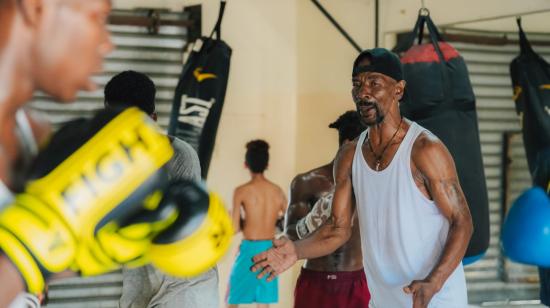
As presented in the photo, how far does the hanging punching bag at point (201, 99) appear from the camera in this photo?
4.76 m

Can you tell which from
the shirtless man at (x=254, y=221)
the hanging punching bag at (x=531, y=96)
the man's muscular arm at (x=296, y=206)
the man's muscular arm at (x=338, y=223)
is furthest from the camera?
the shirtless man at (x=254, y=221)

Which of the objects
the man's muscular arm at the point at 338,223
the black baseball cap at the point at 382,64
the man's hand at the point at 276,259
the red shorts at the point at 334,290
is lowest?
the red shorts at the point at 334,290

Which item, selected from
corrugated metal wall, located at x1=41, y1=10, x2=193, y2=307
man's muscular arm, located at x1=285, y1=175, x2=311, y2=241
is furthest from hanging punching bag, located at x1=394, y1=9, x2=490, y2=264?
corrugated metal wall, located at x1=41, y1=10, x2=193, y2=307

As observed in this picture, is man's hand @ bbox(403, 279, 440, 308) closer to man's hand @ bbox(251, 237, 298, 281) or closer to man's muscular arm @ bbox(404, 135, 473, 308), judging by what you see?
man's muscular arm @ bbox(404, 135, 473, 308)

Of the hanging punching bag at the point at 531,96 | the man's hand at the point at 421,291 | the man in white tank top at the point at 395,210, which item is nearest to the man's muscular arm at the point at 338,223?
the man in white tank top at the point at 395,210

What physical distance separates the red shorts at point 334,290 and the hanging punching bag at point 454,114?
53 centimetres

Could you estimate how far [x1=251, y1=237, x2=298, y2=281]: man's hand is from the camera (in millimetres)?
2753

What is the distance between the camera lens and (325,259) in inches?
155

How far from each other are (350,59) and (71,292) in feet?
8.14

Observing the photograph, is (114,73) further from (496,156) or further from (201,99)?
(496,156)

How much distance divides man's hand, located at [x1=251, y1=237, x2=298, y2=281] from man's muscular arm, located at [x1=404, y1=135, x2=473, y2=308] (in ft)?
1.40

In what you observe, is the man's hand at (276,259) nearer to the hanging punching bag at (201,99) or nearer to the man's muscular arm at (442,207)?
the man's muscular arm at (442,207)

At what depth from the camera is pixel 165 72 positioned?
557cm

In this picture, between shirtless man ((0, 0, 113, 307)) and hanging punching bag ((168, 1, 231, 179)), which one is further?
hanging punching bag ((168, 1, 231, 179))
